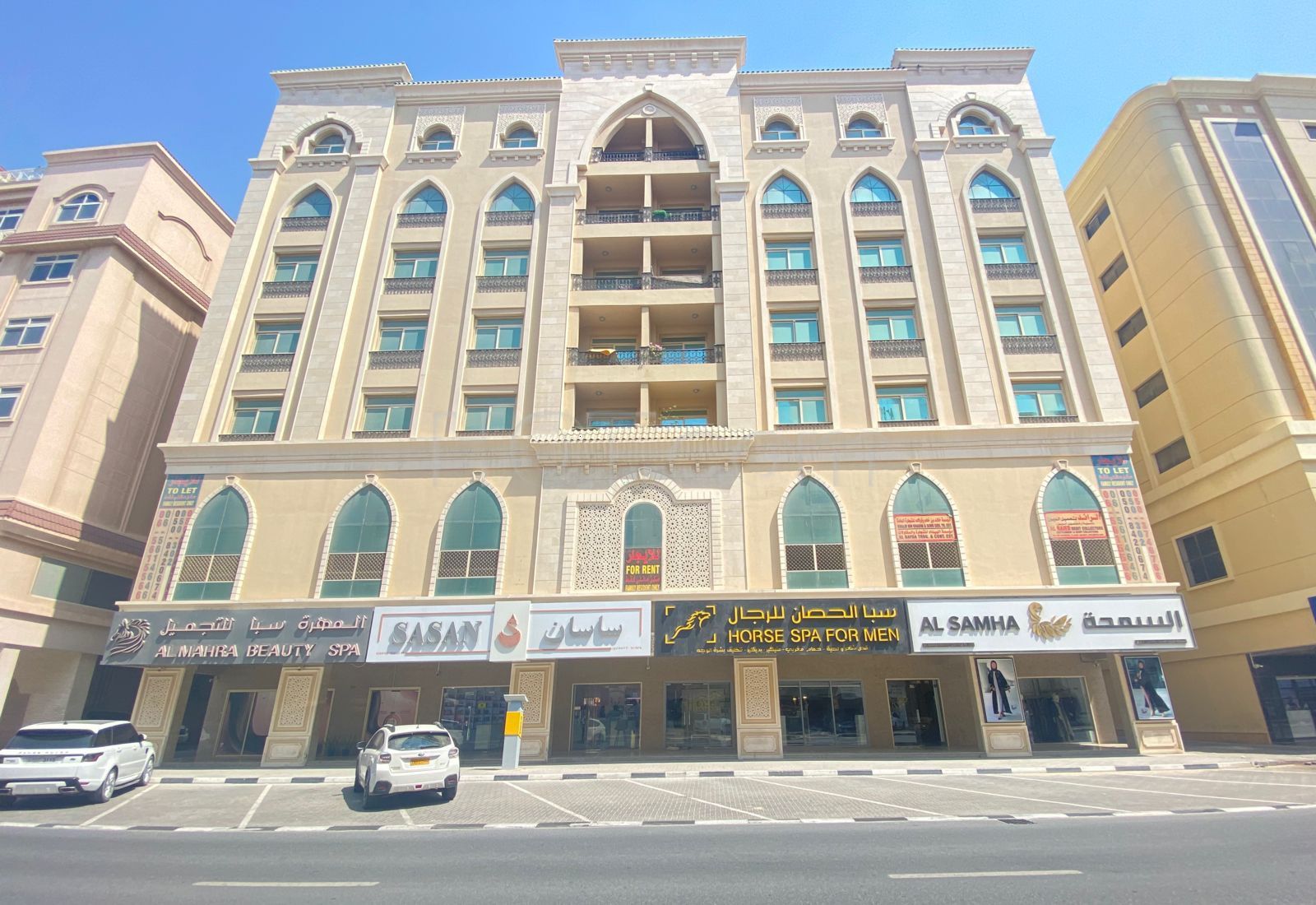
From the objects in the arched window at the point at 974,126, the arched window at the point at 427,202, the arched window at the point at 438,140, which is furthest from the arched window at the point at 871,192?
the arched window at the point at 438,140

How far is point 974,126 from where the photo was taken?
29250 mm

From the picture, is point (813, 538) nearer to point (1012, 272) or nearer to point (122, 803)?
point (1012, 272)

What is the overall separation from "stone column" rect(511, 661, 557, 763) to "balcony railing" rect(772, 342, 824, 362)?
13.9 m

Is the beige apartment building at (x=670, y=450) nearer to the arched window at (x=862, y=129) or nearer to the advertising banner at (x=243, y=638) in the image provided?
the advertising banner at (x=243, y=638)

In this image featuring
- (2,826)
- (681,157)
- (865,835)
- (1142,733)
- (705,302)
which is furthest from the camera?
(681,157)

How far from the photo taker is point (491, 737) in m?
23.1

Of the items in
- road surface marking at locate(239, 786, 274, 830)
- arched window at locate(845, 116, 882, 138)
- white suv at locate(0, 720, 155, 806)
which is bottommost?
road surface marking at locate(239, 786, 274, 830)

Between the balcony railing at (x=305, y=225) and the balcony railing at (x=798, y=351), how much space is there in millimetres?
20072

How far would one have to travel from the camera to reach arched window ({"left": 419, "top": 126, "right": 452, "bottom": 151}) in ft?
98.5

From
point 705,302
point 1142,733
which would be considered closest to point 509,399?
point 705,302

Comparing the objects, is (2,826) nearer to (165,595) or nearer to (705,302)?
(165,595)

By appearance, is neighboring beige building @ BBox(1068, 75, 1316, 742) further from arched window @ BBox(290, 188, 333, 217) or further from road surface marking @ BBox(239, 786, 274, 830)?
arched window @ BBox(290, 188, 333, 217)

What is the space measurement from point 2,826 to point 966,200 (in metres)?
33.7

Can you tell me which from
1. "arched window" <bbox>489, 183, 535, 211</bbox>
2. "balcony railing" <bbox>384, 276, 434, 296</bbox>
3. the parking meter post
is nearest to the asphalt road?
the parking meter post
